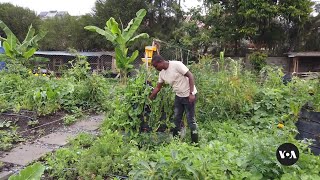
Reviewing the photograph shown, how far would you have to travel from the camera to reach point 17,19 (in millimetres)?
26016

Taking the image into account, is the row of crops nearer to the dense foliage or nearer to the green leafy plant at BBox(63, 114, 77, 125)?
the dense foliage

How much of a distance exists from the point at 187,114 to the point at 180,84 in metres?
0.45

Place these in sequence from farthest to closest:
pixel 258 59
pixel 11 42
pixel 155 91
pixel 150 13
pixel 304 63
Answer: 1. pixel 150 13
2. pixel 304 63
3. pixel 258 59
4. pixel 11 42
5. pixel 155 91

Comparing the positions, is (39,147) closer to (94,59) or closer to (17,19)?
(94,59)

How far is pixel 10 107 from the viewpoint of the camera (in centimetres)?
641

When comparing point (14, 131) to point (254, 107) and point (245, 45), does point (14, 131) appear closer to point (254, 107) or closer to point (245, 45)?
point (254, 107)

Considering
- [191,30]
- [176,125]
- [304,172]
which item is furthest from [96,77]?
[191,30]

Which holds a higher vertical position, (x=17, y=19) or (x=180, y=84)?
(x=17, y=19)

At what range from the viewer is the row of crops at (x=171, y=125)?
7.39 feet

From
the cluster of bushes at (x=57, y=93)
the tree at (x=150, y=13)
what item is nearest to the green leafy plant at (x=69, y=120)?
the cluster of bushes at (x=57, y=93)

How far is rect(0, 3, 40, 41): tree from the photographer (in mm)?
25953

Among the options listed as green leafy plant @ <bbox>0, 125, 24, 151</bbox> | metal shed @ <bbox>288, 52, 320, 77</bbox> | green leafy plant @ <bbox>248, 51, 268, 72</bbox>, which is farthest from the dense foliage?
metal shed @ <bbox>288, 52, 320, 77</bbox>

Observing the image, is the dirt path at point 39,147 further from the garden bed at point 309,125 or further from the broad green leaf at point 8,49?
the broad green leaf at point 8,49

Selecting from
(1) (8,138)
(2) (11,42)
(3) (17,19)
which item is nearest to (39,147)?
(1) (8,138)
